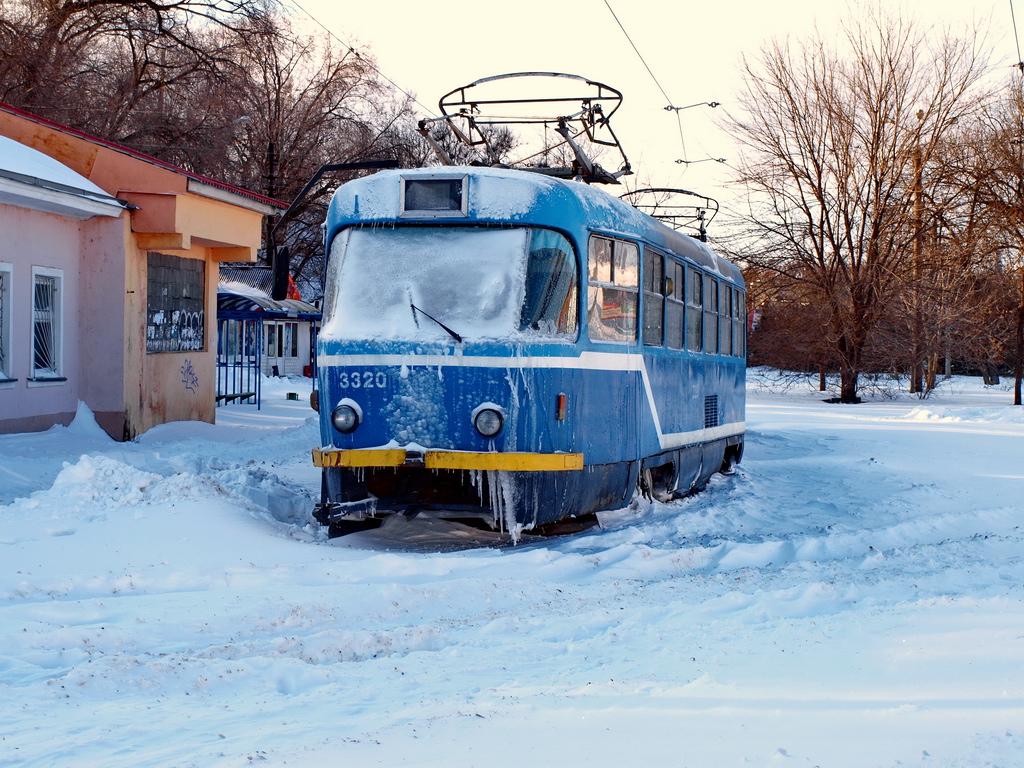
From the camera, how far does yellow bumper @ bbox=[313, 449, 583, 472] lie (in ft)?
26.7

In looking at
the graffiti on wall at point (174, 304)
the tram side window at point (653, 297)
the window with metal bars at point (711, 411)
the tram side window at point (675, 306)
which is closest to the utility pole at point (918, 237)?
the graffiti on wall at point (174, 304)

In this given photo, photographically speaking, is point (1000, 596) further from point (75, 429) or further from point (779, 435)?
point (779, 435)

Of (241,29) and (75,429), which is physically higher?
(241,29)

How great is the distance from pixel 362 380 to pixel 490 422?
3.32ft

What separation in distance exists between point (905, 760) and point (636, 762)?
861 millimetres

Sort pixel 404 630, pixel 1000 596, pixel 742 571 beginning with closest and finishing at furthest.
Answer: pixel 404 630
pixel 1000 596
pixel 742 571

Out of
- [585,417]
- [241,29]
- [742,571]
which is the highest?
[241,29]

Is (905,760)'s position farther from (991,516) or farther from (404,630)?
(991,516)

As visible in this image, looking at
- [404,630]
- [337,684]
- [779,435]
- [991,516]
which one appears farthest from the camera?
[779,435]

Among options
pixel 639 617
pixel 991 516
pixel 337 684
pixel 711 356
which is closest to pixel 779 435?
pixel 711 356

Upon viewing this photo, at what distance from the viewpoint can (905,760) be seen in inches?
145

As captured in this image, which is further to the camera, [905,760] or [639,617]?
[639,617]

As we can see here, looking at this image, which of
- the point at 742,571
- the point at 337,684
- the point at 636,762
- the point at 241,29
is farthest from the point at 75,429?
the point at 241,29

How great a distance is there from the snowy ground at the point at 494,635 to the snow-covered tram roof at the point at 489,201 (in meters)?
2.45
